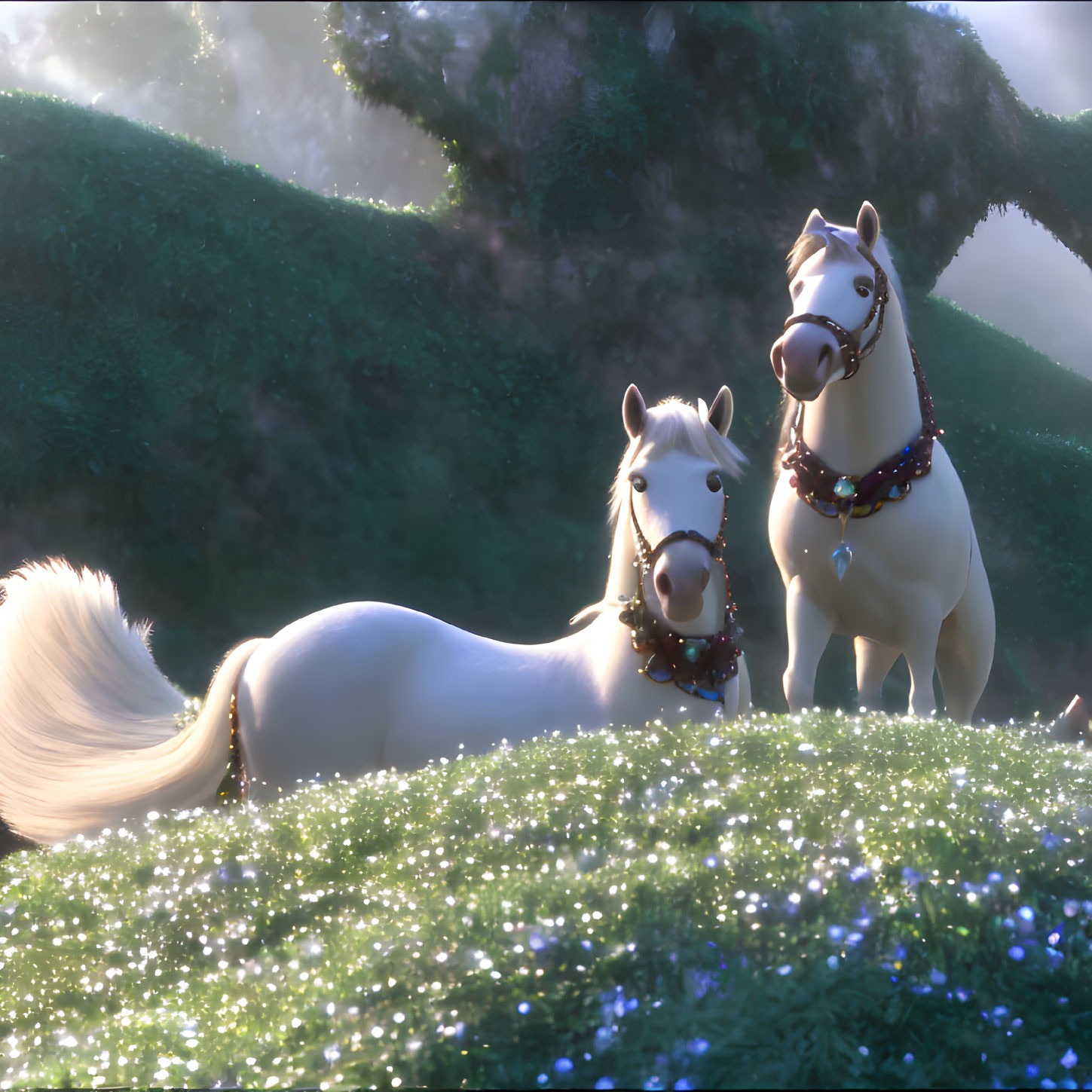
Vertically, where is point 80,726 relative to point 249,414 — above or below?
below

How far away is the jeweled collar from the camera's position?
10.3ft

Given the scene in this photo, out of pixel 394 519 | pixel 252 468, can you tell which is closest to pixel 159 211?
pixel 252 468

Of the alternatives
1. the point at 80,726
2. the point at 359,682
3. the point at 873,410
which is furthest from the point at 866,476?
the point at 80,726

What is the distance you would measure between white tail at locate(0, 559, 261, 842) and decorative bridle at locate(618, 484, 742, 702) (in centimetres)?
120

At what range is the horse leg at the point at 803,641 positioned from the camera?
3229mm

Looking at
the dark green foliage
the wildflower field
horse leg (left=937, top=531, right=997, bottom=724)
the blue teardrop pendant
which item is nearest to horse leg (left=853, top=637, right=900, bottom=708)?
horse leg (left=937, top=531, right=997, bottom=724)

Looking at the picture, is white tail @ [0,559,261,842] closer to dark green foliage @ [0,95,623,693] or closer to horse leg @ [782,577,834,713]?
horse leg @ [782,577,834,713]

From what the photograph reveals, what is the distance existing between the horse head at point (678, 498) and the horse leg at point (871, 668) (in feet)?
4.16

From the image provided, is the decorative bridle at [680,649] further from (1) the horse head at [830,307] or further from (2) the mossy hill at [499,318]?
(2) the mossy hill at [499,318]

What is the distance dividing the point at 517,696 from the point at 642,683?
38cm

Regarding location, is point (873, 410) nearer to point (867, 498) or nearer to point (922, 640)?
point (867, 498)

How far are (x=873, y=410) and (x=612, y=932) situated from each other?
2074 millimetres

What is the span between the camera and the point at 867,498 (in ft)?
10.3

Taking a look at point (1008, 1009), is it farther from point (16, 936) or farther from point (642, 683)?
point (16, 936)
